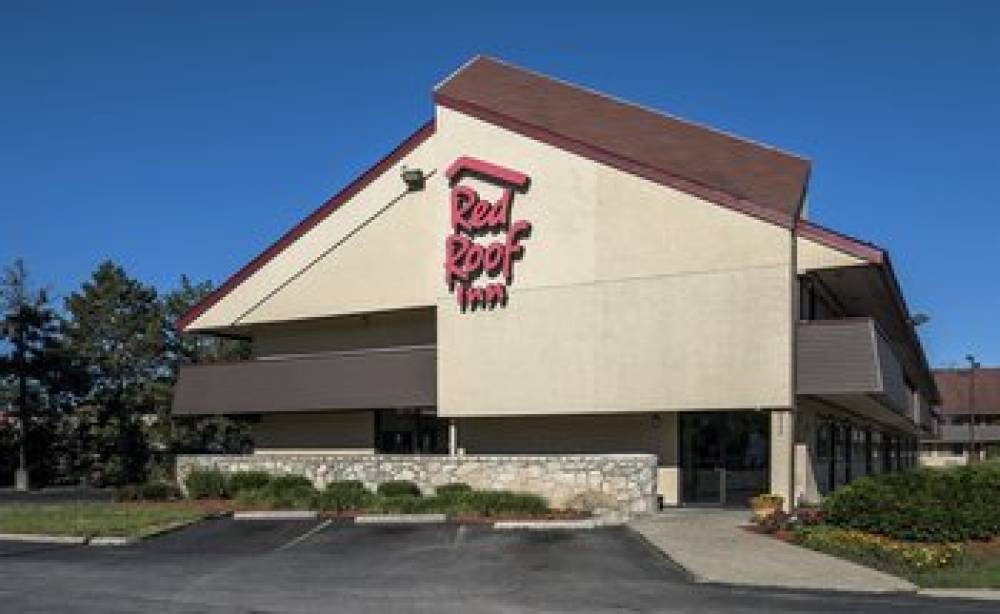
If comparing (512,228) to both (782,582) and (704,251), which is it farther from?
(782,582)

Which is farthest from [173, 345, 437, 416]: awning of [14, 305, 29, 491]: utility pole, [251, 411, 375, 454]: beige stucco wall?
[14, 305, 29, 491]: utility pole

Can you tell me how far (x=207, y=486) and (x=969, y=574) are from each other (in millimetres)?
20238

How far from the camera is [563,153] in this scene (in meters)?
29.6

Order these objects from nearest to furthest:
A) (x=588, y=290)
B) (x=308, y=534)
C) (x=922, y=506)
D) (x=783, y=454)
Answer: (x=922, y=506), (x=308, y=534), (x=783, y=454), (x=588, y=290)

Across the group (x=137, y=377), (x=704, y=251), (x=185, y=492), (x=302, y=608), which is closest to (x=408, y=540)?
(x=302, y=608)

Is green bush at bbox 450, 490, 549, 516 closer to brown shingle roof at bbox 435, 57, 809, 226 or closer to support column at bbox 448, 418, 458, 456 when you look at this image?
support column at bbox 448, 418, 458, 456

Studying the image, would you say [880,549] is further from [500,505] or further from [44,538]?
[44,538]

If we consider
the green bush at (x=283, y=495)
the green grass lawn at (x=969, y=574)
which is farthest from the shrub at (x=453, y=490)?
the green grass lawn at (x=969, y=574)

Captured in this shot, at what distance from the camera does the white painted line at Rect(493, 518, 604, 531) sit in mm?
23281

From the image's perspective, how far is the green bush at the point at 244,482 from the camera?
101 ft

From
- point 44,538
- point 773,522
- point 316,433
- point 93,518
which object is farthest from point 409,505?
point 316,433

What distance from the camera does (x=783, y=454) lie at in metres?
26.7

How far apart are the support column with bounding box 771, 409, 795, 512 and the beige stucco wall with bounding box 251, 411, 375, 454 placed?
13630 millimetres

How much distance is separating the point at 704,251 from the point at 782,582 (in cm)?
1216
